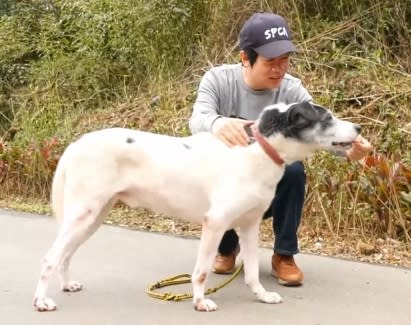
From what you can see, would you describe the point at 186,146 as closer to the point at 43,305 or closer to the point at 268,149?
the point at 268,149

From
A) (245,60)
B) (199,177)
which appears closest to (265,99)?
(245,60)

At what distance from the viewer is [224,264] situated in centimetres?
484

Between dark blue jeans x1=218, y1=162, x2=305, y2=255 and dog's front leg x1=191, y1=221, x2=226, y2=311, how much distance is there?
0.74 m

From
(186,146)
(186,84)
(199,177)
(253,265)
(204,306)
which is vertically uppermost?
(186,146)

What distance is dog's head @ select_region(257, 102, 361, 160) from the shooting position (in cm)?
382

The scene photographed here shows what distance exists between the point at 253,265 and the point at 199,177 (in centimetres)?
60

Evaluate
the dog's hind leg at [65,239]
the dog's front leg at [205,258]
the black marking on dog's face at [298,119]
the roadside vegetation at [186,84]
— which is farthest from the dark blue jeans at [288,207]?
the dog's hind leg at [65,239]

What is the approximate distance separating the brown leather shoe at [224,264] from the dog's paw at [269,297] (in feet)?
2.26

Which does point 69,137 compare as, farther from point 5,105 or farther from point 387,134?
point 387,134

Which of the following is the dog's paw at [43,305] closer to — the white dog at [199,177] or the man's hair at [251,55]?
the white dog at [199,177]

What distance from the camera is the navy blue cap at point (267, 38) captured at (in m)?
4.16

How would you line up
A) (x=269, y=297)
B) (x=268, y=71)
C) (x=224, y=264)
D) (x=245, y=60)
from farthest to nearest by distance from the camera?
(x=224, y=264), (x=245, y=60), (x=268, y=71), (x=269, y=297)

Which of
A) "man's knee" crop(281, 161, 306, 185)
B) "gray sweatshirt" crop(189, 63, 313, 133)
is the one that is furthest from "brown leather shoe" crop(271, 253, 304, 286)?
"gray sweatshirt" crop(189, 63, 313, 133)

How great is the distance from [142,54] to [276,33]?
18.6 ft
